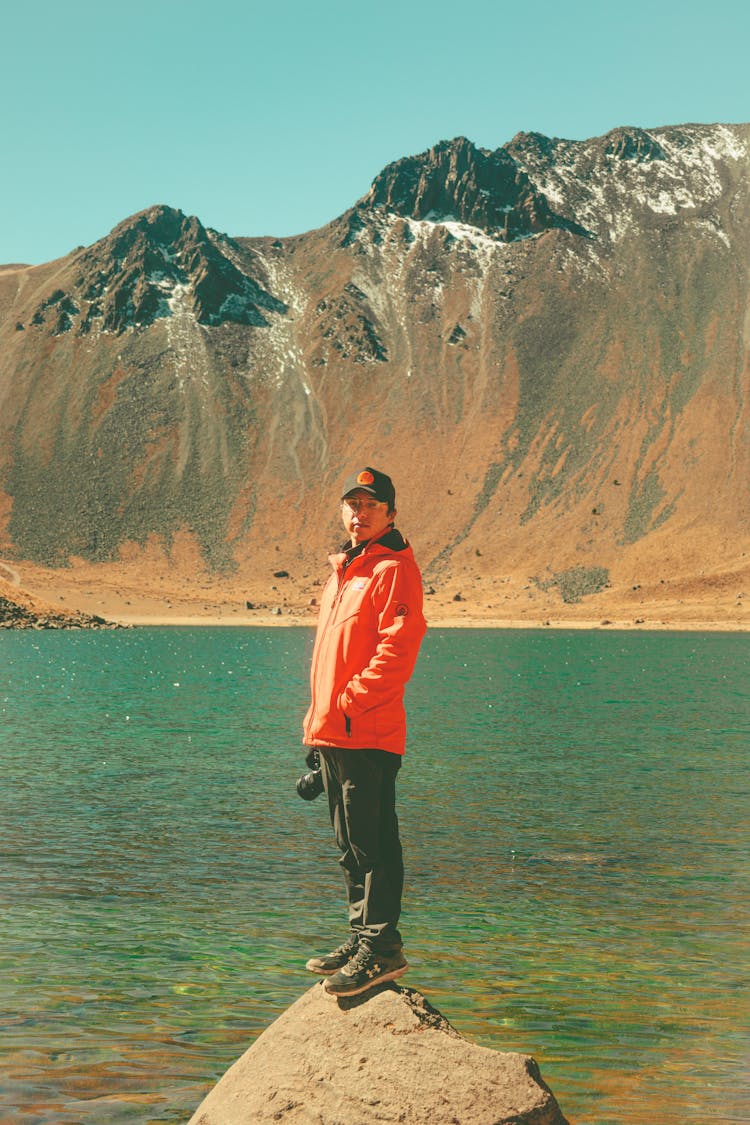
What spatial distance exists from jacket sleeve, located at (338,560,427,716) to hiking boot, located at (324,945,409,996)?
165 centimetres

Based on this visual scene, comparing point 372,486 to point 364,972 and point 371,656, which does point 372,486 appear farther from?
point 364,972

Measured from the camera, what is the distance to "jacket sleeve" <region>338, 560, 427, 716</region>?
7406mm

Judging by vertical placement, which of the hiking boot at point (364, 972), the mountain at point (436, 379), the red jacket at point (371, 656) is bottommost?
the hiking boot at point (364, 972)

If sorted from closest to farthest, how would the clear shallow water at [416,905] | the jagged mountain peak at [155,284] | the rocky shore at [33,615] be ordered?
the clear shallow water at [416,905] → the rocky shore at [33,615] → the jagged mountain peak at [155,284]

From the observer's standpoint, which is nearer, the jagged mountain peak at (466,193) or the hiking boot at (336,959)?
the hiking boot at (336,959)

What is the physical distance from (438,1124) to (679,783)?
1774cm

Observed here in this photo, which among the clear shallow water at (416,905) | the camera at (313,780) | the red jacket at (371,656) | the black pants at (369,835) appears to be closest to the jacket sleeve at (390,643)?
the red jacket at (371,656)

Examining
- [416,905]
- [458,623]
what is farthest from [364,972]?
[458,623]

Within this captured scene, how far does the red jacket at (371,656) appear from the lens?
7.42m

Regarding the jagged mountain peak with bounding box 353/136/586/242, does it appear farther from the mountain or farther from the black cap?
the black cap

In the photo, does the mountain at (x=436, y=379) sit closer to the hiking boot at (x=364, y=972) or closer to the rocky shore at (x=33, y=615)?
the rocky shore at (x=33, y=615)

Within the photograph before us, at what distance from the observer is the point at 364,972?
727 centimetres

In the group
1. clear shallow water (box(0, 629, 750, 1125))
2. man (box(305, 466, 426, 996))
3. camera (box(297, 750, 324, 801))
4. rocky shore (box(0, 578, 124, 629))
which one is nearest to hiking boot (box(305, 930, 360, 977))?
man (box(305, 466, 426, 996))

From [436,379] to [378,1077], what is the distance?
158 meters
